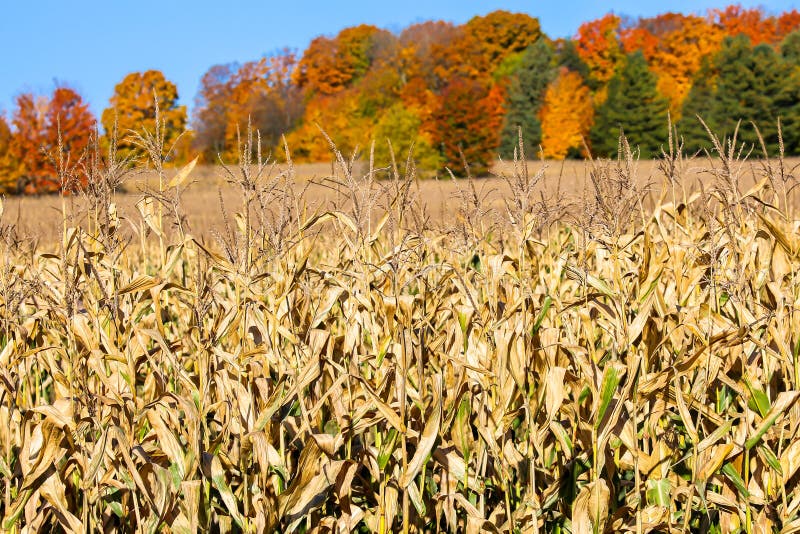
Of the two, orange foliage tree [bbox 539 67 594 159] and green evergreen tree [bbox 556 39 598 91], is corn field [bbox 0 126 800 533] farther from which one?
green evergreen tree [bbox 556 39 598 91]

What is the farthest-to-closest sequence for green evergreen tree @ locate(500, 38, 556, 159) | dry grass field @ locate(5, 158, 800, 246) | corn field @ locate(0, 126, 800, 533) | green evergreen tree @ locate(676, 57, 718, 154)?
green evergreen tree @ locate(500, 38, 556, 159) < green evergreen tree @ locate(676, 57, 718, 154) < dry grass field @ locate(5, 158, 800, 246) < corn field @ locate(0, 126, 800, 533)

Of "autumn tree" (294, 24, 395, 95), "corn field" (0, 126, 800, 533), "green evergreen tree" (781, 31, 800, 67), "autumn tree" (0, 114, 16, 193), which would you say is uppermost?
"autumn tree" (294, 24, 395, 95)

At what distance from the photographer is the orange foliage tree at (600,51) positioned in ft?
220

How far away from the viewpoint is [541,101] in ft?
185

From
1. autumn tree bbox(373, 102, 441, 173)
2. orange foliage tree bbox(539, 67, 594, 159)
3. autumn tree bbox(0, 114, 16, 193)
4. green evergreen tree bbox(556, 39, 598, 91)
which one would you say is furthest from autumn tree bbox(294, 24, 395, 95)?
autumn tree bbox(0, 114, 16, 193)

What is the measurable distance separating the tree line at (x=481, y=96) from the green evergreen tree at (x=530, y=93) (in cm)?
11

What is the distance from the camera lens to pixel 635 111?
167ft

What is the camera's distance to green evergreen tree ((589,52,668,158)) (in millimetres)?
50719

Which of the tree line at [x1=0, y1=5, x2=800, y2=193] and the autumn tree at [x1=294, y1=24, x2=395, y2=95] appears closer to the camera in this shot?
the tree line at [x1=0, y1=5, x2=800, y2=193]

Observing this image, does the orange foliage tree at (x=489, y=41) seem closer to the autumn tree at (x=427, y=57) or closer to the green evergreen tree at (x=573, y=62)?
the autumn tree at (x=427, y=57)

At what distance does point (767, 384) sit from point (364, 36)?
283ft

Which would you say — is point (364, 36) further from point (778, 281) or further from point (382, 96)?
point (778, 281)

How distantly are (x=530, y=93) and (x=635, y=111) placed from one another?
29.4 ft

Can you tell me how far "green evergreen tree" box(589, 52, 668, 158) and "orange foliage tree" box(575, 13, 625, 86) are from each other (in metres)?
14.7
